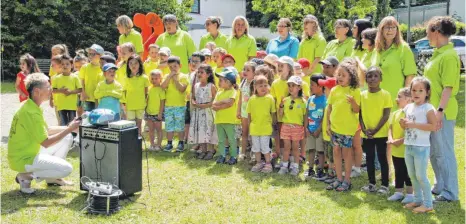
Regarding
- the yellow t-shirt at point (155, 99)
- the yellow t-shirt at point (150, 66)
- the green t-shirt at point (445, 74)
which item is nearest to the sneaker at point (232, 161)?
the yellow t-shirt at point (155, 99)

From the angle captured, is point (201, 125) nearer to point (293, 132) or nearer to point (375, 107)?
point (293, 132)

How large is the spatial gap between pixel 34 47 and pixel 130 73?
589 inches

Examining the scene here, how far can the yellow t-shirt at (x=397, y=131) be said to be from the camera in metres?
5.61

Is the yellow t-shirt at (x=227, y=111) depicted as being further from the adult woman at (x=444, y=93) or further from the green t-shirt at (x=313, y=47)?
the adult woman at (x=444, y=93)

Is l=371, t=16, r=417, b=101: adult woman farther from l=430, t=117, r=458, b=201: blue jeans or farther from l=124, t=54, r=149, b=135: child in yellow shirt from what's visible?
l=124, t=54, r=149, b=135: child in yellow shirt

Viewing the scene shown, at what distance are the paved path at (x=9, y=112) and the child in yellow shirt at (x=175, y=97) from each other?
3.11m

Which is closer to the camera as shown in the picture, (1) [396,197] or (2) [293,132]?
(1) [396,197]

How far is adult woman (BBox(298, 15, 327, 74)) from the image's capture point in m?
8.05

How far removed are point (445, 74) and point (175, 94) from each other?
13.9 feet

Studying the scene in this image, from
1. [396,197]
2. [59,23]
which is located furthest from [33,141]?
[59,23]

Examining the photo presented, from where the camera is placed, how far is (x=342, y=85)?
5.98 meters

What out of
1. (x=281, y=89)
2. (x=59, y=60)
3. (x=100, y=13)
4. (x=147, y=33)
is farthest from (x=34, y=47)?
(x=281, y=89)

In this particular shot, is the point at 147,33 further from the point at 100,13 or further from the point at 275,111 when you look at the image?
the point at 100,13

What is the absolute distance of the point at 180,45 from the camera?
9.26m
